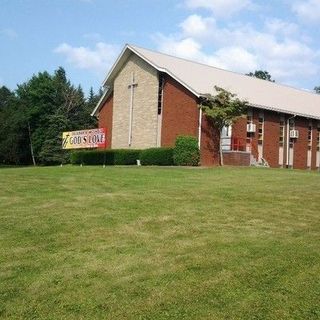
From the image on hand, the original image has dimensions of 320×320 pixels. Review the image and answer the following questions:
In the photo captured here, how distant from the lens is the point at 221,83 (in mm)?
35094

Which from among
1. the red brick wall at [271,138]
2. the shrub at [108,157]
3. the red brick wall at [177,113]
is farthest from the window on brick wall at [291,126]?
the shrub at [108,157]

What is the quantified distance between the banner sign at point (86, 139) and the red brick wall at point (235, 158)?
7751mm

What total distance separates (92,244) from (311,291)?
142 inches

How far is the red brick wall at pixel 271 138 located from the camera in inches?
1401

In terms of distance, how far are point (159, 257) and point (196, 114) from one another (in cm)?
2422

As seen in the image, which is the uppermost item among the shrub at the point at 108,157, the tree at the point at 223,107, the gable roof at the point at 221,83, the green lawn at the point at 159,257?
the gable roof at the point at 221,83

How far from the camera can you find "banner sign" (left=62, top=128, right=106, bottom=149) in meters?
29.6

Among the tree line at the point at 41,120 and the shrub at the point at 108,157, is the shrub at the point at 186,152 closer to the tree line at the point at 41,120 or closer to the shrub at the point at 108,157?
the shrub at the point at 108,157

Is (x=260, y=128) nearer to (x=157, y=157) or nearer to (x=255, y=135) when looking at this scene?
(x=255, y=135)

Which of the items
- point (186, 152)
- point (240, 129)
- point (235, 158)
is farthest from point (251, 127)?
point (186, 152)

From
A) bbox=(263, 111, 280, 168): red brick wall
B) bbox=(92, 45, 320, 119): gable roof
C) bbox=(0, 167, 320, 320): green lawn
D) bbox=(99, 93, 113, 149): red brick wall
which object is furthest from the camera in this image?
bbox=(99, 93, 113, 149): red brick wall

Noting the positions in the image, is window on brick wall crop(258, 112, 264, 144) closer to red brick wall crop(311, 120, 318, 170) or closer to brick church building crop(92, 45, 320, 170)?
brick church building crop(92, 45, 320, 170)

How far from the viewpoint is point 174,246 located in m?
7.89

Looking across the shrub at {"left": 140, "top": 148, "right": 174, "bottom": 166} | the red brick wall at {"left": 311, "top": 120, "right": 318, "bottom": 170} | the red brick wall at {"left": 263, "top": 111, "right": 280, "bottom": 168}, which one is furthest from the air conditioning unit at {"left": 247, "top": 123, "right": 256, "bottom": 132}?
the red brick wall at {"left": 311, "top": 120, "right": 318, "bottom": 170}
